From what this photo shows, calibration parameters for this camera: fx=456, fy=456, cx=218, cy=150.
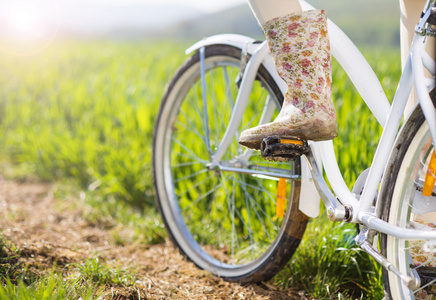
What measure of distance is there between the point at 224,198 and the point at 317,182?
1.01m

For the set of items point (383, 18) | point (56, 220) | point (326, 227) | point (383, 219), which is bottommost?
point (56, 220)

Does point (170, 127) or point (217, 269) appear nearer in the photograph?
point (217, 269)

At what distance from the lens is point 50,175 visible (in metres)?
3.59

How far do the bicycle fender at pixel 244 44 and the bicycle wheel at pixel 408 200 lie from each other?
1.78 feet

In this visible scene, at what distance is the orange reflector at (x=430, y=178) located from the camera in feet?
4.22

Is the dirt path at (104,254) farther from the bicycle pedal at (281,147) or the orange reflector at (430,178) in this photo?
the orange reflector at (430,178)

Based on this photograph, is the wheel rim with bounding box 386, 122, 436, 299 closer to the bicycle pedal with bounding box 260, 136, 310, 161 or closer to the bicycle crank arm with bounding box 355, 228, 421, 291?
the bicycle crank arm with bounding box 355, 228, 421, 291

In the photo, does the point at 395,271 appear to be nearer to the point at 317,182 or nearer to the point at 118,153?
the point at 317,182

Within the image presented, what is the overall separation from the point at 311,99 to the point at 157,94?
2876mm

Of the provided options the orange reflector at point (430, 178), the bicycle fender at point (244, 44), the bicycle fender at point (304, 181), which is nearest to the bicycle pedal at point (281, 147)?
the bicycle fender at point (304, 181)

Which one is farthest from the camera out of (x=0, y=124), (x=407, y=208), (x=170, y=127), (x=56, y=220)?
(x=0, y=124)

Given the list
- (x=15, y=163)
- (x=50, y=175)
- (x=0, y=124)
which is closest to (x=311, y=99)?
(x=50, y=175)

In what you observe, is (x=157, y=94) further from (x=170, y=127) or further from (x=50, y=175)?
(x=170, y=127)

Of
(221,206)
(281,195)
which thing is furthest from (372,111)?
(221,206)
